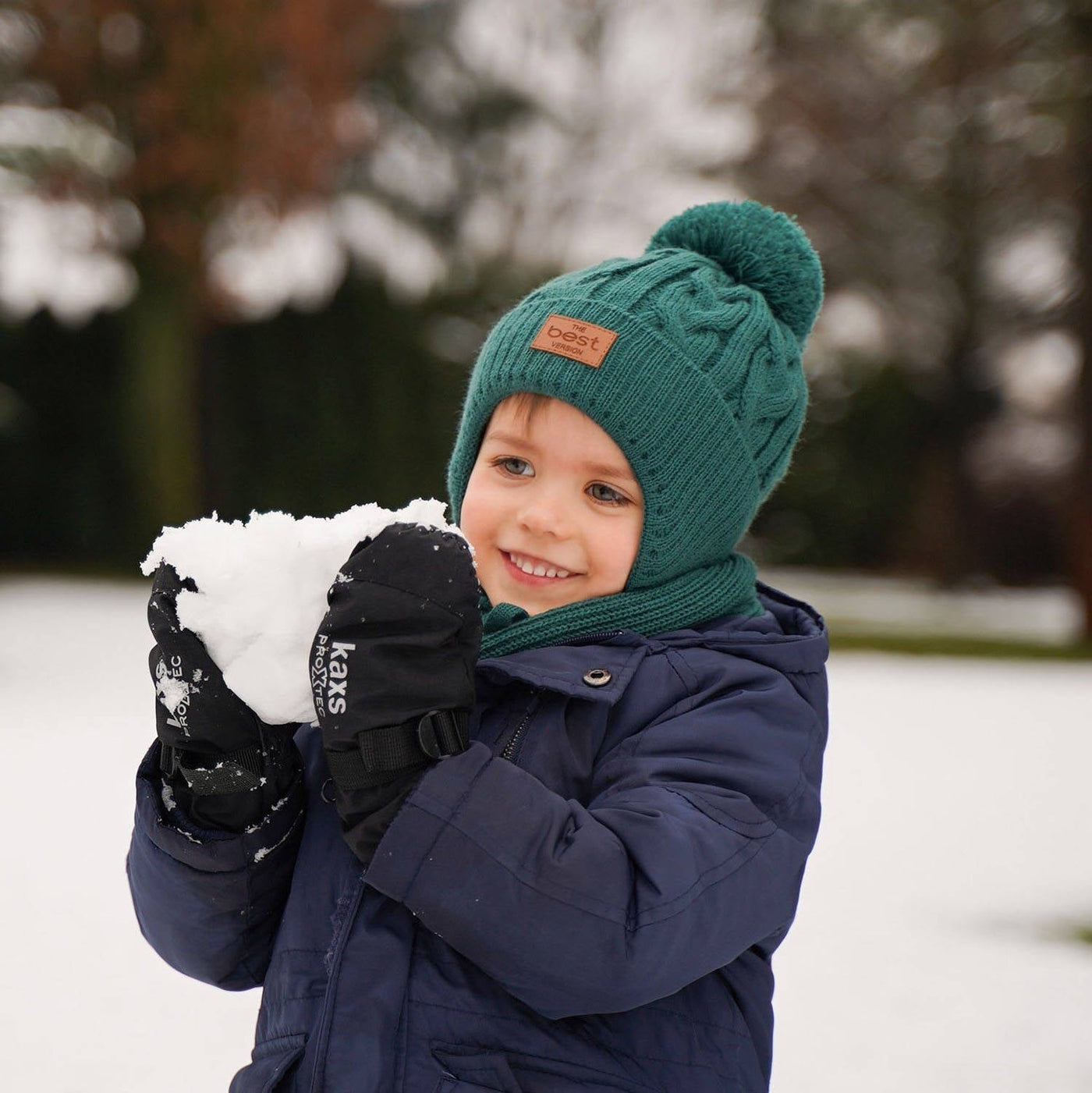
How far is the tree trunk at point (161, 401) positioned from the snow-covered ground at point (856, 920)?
5642 millimetres

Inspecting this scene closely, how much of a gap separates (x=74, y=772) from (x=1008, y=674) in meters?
5.68

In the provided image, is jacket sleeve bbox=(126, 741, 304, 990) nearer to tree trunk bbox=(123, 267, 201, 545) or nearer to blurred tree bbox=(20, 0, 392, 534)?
blurred tree bbox=(20, 0, 392, 534)

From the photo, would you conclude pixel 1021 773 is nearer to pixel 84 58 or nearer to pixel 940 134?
pixel 84 58

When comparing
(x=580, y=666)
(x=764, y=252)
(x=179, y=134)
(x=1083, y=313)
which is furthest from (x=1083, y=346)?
(x=580, y=666)

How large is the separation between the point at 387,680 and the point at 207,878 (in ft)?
1.20

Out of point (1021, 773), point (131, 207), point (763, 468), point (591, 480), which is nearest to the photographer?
point (591, 480)

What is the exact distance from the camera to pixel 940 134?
1502 cm

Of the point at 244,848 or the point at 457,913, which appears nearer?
the point at 457,913

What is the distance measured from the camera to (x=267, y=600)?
1.21 m

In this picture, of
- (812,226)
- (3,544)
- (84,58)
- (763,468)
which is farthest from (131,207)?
(763,468)

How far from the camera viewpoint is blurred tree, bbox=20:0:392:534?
1106 centimetres

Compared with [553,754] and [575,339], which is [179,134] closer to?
[575,339]

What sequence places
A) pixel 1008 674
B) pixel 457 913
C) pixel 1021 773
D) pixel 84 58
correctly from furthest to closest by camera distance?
pixel 84 58 < pixel 1008 674 < pixel 1021 773 < pixel 457 913

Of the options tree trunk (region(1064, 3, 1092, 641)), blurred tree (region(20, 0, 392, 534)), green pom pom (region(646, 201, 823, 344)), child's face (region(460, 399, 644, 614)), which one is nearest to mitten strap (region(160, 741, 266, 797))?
child's face (region(460, 399, 644, 614))
